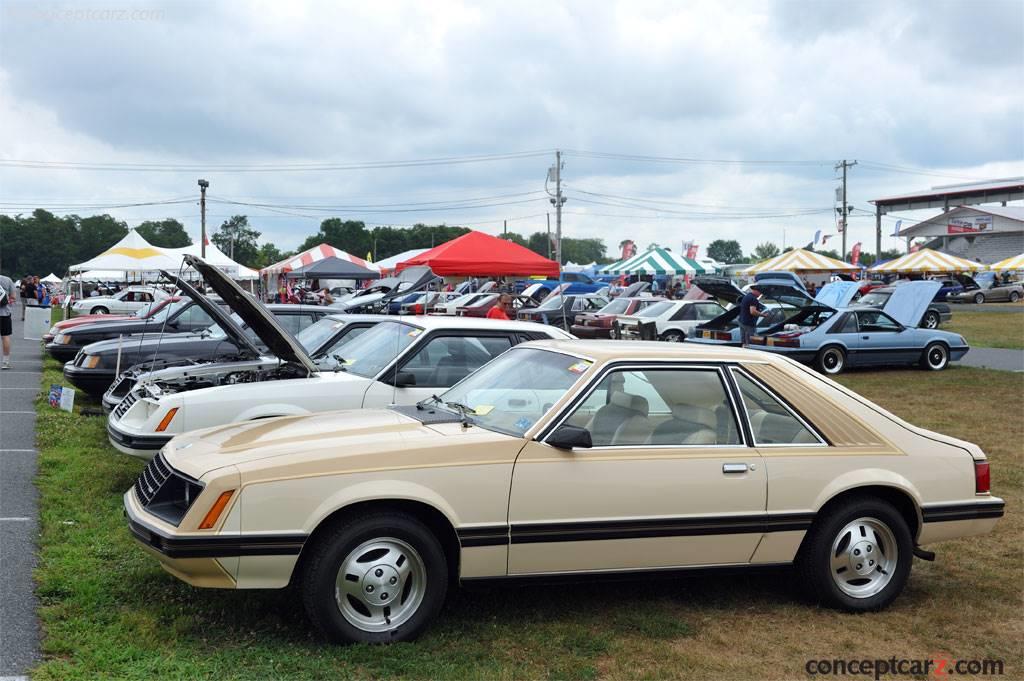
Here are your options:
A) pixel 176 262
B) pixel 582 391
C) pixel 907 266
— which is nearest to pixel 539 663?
pixel 582 391

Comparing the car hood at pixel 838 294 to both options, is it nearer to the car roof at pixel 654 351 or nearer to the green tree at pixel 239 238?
the car roof at pixel 654 351

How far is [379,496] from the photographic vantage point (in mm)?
4184

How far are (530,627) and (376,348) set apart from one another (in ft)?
11.8

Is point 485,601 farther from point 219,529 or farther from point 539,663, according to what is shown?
point 219,529

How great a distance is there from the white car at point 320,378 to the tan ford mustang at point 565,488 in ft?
5.28

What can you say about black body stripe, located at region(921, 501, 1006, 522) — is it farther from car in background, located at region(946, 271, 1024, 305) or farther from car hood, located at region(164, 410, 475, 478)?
car in background, located at region(946, 271, 1024, 305)

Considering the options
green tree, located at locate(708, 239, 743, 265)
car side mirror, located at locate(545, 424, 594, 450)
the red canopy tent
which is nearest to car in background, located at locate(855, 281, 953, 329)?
the red canopy tent

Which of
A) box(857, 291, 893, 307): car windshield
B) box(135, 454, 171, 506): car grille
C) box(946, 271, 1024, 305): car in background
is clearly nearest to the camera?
box(135, 454, 171, 506): car grille

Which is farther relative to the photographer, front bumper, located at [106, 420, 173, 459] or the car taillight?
front bumper, located at [106, 420, 173, 459]

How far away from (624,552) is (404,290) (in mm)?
13232

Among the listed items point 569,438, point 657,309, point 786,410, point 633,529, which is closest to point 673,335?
point 657,309

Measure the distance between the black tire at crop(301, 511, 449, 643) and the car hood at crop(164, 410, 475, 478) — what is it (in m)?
0.28

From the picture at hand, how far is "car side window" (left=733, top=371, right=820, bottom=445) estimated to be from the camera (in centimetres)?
494

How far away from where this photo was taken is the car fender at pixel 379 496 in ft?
13.5
